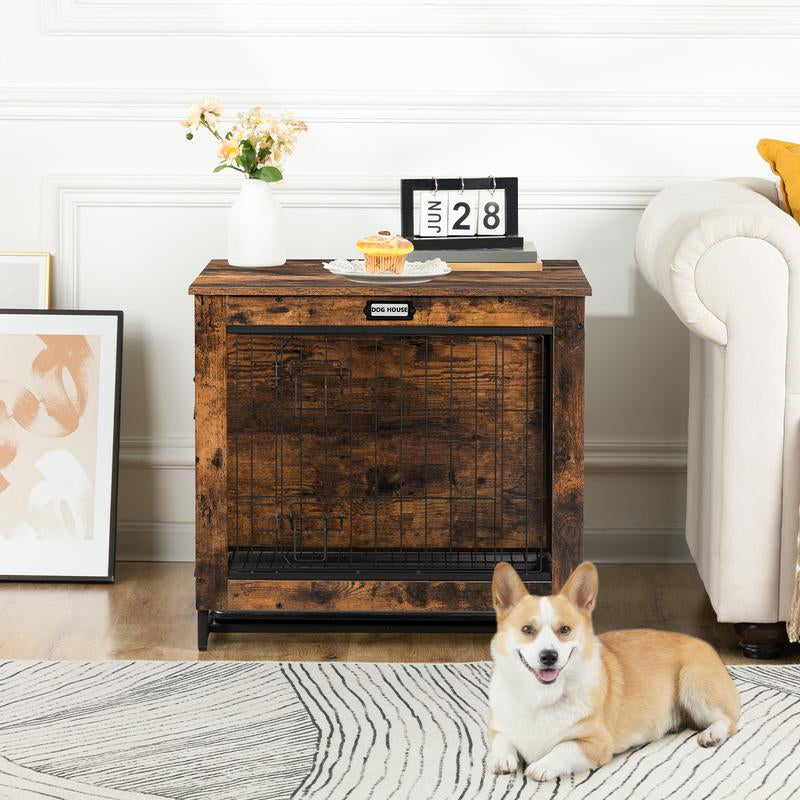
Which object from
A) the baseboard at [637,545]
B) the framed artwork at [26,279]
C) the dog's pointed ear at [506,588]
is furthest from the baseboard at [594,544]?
the dog's pointed ear at [506,588]

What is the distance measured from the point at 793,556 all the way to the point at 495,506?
2.06 ft

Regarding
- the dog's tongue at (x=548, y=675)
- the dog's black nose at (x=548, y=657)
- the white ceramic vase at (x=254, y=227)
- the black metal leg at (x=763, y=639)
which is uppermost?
the white ceramic vase at (x=254, y=227)

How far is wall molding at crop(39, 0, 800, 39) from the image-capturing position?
2.86 m

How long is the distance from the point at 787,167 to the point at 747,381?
0.51 m

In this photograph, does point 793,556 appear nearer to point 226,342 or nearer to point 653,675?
point 653,675

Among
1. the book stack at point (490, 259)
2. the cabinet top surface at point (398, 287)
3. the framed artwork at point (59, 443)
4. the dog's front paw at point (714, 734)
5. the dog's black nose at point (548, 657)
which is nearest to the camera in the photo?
the dog's black nose at point (548, 657)

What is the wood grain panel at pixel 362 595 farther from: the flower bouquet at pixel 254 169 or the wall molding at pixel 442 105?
the wall molding at pixel 442 105

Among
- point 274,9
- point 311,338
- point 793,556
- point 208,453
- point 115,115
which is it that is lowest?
point 793,556

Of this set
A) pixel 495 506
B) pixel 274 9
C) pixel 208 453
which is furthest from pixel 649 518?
pixel 274 9

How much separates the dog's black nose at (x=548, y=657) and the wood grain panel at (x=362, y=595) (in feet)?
1.96

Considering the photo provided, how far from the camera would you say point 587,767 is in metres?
1.86

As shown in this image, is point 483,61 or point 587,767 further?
point 483,61

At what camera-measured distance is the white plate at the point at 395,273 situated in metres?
2.40

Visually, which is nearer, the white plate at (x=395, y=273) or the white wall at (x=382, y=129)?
the white plate at (x=395, y=273)
